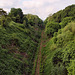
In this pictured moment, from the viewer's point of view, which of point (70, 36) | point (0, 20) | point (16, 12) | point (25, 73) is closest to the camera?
point (25, 73)

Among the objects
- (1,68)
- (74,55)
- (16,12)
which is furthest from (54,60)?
(16,12)

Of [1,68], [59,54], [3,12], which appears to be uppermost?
[3,12]

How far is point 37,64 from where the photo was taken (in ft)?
57.0

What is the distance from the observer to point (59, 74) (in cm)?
1141

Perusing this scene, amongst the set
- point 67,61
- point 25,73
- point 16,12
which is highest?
point 16,12

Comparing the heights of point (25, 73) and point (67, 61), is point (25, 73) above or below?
below

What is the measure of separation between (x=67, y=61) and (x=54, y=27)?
21.7 meters

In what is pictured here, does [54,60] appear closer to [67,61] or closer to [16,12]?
[67,61]

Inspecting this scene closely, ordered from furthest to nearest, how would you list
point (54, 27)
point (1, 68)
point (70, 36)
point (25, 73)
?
point (54, 27)
point (70, 36)
point (25, 73)
point (1, 68)

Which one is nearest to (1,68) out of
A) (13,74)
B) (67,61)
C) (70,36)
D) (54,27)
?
(13,74)

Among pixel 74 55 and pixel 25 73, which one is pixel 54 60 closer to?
pixel 74 55

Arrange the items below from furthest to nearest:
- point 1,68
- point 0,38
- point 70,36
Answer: point 0,38 → point 70,36 → point 1,68

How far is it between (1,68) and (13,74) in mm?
2097

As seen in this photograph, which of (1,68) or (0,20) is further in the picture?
(0,20)
